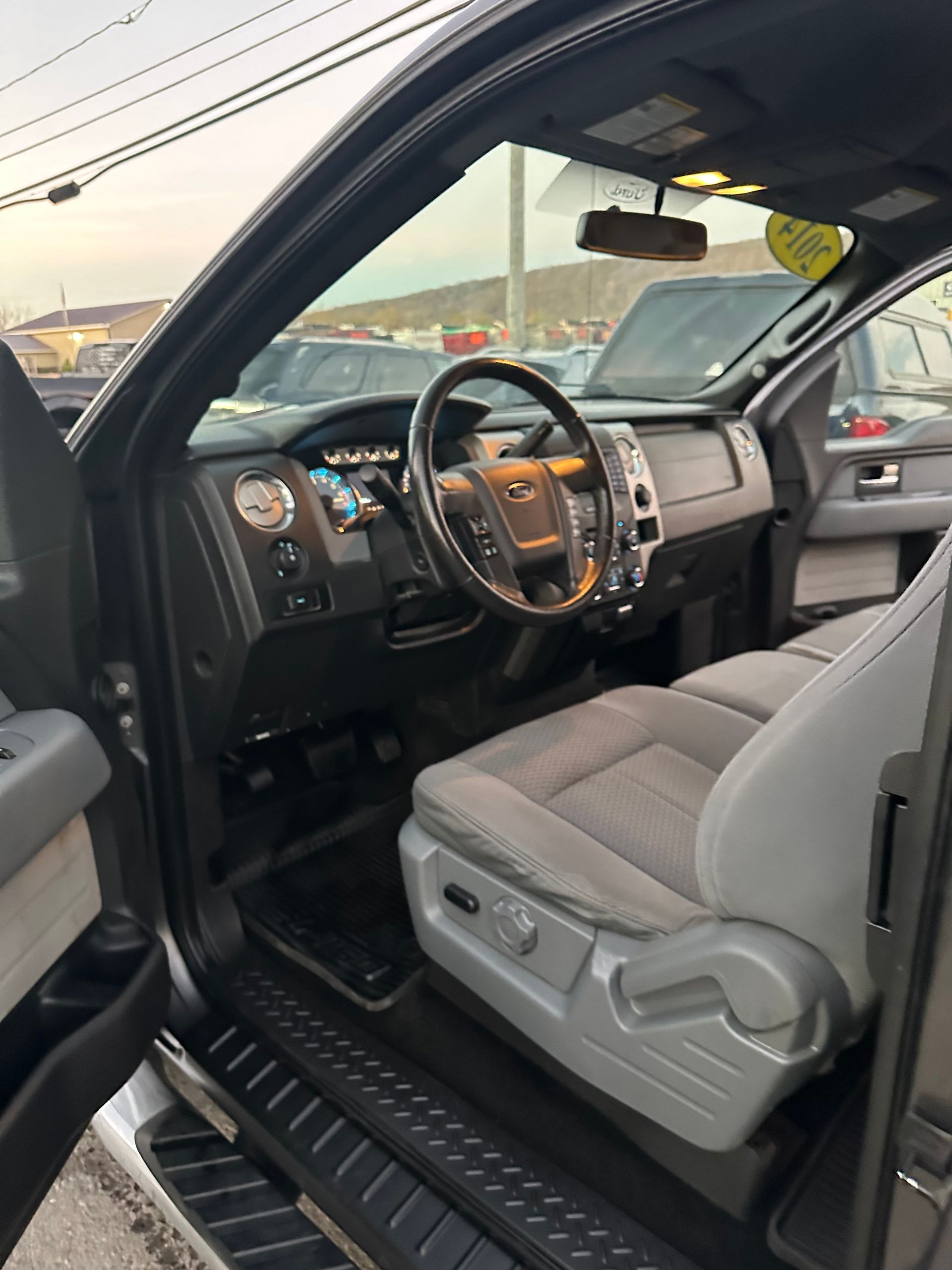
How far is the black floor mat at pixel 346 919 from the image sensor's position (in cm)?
167

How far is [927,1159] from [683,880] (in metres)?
0.59

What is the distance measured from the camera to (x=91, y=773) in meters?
1.26

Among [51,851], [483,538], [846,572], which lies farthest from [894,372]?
[51,851]

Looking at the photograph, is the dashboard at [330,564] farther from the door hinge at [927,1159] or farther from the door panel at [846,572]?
the door hinge at [927,1159]

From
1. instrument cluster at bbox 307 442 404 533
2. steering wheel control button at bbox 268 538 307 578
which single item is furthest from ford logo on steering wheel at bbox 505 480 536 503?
steering wheel control button at bbox 268 538 307 578

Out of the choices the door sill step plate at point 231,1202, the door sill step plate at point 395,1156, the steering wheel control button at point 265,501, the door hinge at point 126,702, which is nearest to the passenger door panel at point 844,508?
the steering wheel control button at point 265,501

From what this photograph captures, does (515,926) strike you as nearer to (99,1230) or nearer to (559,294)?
(99,1230)

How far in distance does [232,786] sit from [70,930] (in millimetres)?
737

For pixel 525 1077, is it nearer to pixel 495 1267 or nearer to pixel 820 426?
pixel 495 1267

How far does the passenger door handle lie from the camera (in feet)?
9.30

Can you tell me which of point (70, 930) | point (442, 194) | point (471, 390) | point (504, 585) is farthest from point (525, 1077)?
point (471, 390)

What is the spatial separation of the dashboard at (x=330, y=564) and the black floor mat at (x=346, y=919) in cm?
37

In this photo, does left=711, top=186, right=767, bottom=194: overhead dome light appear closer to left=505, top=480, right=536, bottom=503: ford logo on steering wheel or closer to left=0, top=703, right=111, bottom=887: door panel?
left=505, top=480, right=536, bottom=503: ford logo on steering wheel

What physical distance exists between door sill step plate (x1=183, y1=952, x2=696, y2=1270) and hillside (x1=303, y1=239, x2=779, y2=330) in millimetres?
1230
